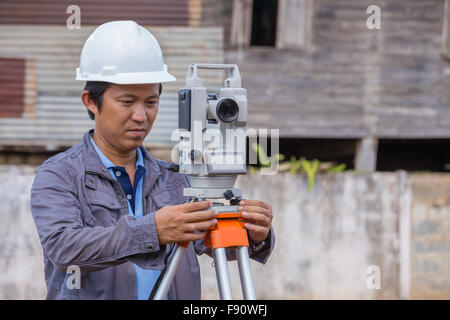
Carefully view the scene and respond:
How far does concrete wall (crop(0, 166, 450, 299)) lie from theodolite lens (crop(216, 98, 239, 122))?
502cm

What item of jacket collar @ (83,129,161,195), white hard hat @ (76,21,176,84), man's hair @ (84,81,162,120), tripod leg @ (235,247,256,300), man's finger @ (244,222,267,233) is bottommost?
tripod leg @ (235,247,256,300)

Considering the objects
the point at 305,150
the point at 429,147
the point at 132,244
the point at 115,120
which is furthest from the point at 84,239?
the point at 429,147

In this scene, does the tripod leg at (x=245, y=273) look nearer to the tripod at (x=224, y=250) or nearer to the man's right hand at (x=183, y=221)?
the tripod at (x=224, y=250)

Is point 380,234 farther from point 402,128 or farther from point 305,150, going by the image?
point 305,150

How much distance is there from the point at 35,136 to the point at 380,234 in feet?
15.8

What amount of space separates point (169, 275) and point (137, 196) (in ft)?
1.25

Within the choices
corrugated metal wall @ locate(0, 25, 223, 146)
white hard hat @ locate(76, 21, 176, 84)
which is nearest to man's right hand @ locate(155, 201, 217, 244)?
white hard hat @ locate(76, 21, 176, 84)

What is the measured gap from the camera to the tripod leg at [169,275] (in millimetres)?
2043

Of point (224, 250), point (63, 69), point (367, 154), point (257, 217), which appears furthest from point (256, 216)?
point (367, 154)

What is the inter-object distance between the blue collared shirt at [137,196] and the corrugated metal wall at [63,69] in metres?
6.00

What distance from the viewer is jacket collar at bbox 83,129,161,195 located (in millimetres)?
2182

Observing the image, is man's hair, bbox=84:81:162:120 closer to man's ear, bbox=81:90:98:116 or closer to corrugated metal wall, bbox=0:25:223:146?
man's ear, bbox=81:90:98:116

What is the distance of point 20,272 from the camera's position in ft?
22.6

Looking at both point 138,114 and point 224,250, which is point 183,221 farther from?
point 138,114
